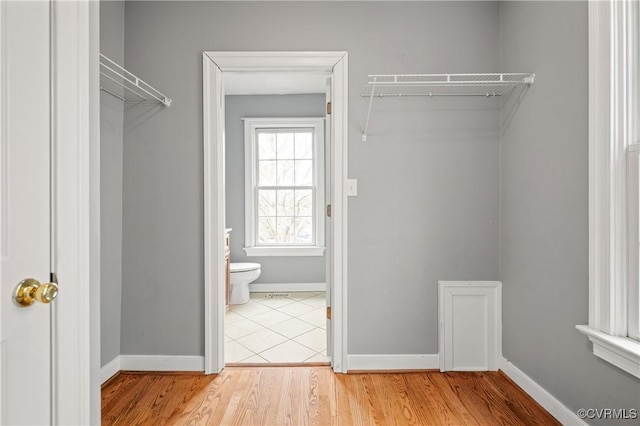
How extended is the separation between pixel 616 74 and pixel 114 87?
256 centimetres

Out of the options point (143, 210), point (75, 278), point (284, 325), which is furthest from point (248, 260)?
point (75, 278)

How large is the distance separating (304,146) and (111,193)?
100 inches

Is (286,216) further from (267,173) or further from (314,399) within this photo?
(314,399)

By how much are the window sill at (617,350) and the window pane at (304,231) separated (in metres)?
3.15

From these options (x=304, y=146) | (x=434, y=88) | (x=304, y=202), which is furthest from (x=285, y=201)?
(x=434, y=88)

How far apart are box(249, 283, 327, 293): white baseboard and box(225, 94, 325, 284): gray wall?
4cm

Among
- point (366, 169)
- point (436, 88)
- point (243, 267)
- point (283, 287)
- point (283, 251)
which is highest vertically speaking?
point (436, 88)

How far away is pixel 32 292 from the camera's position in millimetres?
837

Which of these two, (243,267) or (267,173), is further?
(267,173)

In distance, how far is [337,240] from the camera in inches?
86.7

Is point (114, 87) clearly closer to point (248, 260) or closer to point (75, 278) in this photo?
point (75, 278)

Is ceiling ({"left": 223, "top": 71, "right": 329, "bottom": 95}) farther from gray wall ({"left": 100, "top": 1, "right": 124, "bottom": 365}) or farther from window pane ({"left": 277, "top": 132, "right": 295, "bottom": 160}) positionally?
gray wall ({"left": 100, "top": 1, "right": 124, "bottom": 365})

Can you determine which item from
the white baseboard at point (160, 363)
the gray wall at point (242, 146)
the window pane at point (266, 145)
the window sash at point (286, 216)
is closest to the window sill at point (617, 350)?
the white baseboard at point (160, 363)

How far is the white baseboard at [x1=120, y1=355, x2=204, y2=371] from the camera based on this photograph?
222 centimetres
